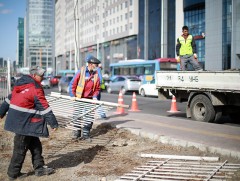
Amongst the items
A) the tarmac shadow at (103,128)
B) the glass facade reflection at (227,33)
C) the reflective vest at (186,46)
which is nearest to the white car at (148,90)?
the reflective vest at (186,46)

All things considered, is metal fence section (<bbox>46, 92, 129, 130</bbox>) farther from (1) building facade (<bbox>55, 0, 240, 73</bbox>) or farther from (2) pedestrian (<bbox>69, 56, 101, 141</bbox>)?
(1) building facade (<bbox>55, 0, 240, 73</bbox>)

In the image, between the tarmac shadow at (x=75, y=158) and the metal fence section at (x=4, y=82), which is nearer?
the tarmac shadow at (x=75, y=158)

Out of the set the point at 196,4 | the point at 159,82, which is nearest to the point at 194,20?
the point at 196,4

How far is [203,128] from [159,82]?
3.49 meters

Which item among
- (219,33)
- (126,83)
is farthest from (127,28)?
(126,83)

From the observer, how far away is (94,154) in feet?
21.3

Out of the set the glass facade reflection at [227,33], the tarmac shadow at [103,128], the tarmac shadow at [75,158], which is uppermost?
the glass facade reflection at [227,33]

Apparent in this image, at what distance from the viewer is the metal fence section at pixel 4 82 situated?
1384cm

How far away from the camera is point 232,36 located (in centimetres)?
3916

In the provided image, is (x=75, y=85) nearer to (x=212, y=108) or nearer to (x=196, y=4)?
(x=212, y=108)

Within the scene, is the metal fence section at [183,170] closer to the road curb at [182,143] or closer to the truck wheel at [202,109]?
the road curb at [182,143]

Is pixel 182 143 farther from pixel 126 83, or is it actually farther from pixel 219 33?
pixel 219 33

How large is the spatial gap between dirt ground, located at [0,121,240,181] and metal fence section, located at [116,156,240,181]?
20 cm

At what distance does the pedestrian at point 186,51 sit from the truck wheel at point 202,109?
119cm
